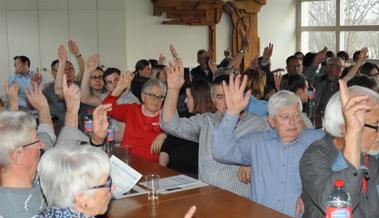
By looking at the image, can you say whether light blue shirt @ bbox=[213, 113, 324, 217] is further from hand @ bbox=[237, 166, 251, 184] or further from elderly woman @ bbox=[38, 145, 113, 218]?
elderly woman @ bbox=[38, 145, 113, 218]

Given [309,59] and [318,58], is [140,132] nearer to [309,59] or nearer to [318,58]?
[318,58]

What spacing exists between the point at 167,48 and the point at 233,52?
1839 millimetres

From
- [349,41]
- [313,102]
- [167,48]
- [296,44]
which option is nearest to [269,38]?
[296,44]

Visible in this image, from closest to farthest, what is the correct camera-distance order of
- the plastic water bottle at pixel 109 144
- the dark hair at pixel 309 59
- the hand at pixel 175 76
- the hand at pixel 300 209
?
1. the hand at pixel 300 209
2. the hand at pixel 175 76
3. the plastic water bottle at pixel 109 144
4. the dark hair at pixel 309 59

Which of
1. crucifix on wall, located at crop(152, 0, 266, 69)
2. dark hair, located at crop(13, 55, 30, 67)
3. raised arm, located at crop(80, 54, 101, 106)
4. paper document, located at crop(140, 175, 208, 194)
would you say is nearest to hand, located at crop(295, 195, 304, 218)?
paper document, located at crop(140, 175, 208, 194)

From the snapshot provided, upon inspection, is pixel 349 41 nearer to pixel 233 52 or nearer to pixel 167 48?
pixel 233 52

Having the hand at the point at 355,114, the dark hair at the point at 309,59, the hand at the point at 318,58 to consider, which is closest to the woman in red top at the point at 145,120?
the hand at the point at 355,114

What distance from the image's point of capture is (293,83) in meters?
5.70

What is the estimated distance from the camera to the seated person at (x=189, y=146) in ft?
14.8

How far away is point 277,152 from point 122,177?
1.07m

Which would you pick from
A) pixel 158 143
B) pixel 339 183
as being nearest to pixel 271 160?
pixel 339 183

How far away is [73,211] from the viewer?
7.23 ft

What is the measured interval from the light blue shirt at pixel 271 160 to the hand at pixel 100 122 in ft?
2.66

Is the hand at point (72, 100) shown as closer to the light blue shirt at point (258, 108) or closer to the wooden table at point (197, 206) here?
the wooden table at point (197, 206)
